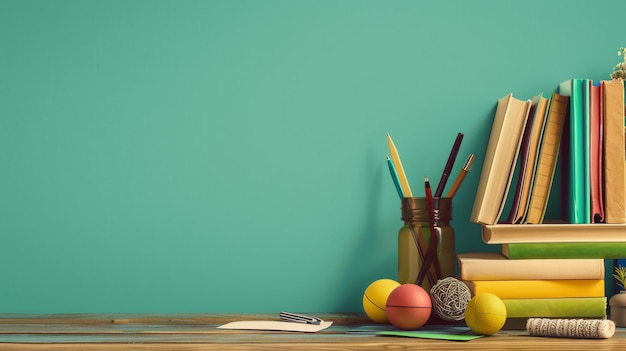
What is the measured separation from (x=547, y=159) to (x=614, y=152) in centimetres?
10

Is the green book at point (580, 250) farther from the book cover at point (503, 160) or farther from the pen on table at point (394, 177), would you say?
the pen on table at point (394, 177)

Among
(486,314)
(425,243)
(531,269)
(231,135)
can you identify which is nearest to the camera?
(486,314)

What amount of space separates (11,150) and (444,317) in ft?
2.72

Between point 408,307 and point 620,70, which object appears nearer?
point 408,307

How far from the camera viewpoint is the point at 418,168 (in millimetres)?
1356

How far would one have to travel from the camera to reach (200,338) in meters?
1.09

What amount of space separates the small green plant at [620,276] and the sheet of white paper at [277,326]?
0.50 m

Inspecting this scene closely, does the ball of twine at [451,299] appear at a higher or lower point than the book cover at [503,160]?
lower

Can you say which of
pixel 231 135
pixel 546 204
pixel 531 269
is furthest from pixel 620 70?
pixel 231 135

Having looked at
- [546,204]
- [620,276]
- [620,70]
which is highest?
[620,70]

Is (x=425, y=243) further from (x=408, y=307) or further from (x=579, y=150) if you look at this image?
(x=579, y=150)

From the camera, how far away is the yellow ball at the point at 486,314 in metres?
1.06

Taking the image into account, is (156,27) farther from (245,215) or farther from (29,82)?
(245,215)

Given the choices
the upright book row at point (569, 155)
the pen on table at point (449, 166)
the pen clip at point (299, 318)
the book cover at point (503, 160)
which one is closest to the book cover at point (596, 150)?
the upright book row at point (569, 155)
